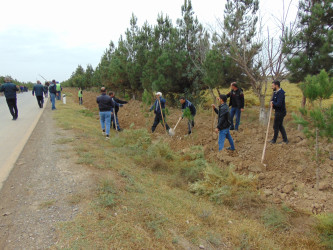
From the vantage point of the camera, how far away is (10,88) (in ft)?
28.2

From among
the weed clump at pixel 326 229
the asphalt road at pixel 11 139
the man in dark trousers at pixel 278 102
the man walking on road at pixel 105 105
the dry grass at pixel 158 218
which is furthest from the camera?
the man walking on road at pixel 105 105

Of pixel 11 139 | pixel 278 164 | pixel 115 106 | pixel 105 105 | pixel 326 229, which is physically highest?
pixel 105 105

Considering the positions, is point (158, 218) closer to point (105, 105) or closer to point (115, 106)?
point (105, 105)

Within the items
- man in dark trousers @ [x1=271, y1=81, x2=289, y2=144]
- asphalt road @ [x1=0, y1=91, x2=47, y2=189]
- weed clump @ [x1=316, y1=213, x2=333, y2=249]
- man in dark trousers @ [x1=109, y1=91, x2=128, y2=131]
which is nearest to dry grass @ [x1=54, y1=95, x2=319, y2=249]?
weed clump @ [x1=316, y1=213, x2=333, y2=249]

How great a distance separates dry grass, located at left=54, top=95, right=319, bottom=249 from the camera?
2.53m

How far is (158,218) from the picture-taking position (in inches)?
118

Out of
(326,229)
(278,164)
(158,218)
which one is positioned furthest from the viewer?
(278,164)

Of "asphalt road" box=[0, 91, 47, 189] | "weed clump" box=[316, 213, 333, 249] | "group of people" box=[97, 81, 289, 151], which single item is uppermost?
"group of people" box=[97, 81, 289, 151]

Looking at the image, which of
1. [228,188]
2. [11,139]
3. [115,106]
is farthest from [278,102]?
[11,139]

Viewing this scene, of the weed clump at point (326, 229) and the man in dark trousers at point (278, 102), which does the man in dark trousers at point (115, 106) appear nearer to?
the man in dark trousers at point (278, 102)

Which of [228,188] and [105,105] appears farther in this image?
[105,105]

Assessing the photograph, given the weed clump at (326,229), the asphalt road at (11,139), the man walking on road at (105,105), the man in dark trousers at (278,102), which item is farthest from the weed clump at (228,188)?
the man walking on road at (105,105)

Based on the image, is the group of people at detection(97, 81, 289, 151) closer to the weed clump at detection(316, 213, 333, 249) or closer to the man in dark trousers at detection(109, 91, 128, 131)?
the man in dark trousers at detection(109, 91, 128, 131)

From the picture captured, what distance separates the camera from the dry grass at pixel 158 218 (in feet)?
8.30
